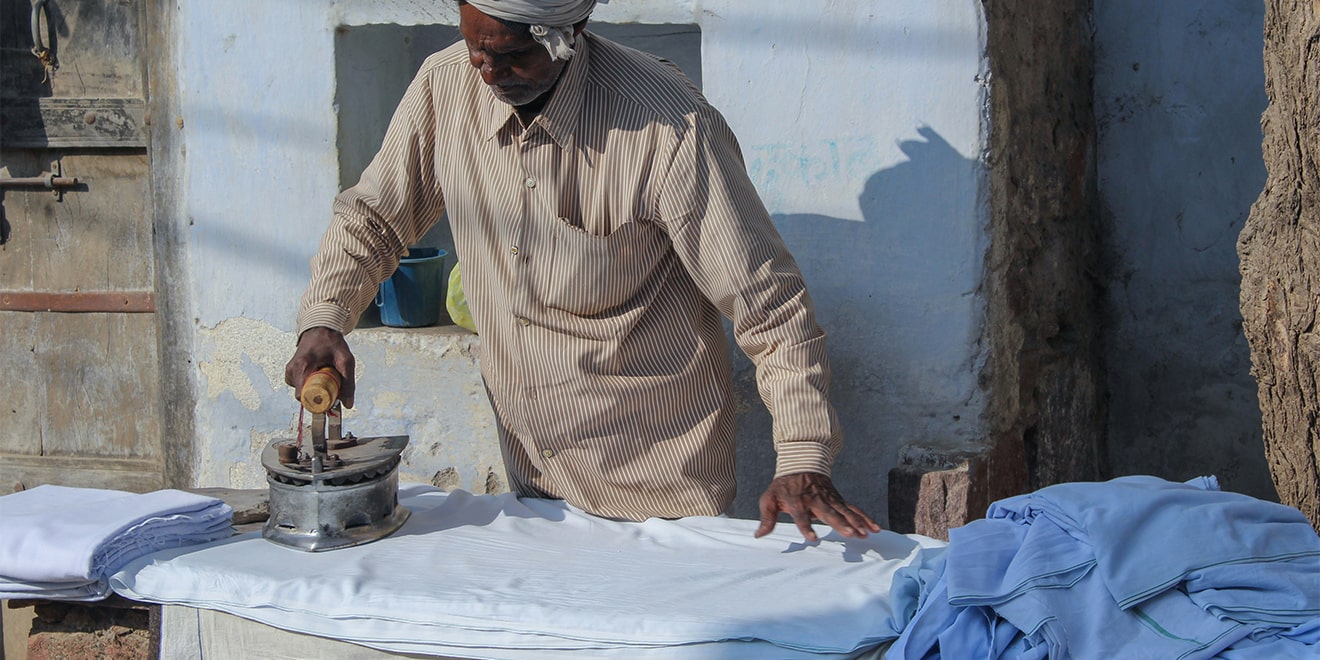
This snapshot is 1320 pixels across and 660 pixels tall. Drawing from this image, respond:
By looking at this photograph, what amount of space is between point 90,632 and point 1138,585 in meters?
1.94

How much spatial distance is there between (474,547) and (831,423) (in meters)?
0.73

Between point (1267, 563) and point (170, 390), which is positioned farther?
point (170, 390)

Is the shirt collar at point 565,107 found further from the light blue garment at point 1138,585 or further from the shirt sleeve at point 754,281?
the light blue garment at point 1138,585

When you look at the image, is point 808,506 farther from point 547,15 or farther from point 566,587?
point 547,15

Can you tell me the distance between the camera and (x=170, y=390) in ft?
13.0

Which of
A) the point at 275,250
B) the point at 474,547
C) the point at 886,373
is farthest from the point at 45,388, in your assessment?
the point at 886,373

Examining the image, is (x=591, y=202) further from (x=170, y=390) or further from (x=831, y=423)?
(x=170, y=390)

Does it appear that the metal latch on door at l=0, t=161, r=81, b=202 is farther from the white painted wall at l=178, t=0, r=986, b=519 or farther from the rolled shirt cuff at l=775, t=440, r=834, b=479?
the rolled shirt cuff at l=775, t=440, r=834, b=479

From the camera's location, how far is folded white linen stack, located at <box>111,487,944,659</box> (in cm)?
193

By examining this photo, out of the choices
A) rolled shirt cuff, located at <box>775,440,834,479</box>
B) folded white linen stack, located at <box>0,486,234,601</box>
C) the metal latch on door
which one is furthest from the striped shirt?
the metal latch on door

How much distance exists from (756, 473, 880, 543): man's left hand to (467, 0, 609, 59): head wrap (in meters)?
0.92

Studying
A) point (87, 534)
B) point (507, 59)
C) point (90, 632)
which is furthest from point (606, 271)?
point (90, 632)

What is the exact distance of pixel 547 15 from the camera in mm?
2285

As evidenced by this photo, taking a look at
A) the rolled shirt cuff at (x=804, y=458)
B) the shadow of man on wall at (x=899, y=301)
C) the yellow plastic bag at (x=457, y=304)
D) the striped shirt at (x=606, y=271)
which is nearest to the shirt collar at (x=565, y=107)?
the striped shirt at (x=606, y=271)
